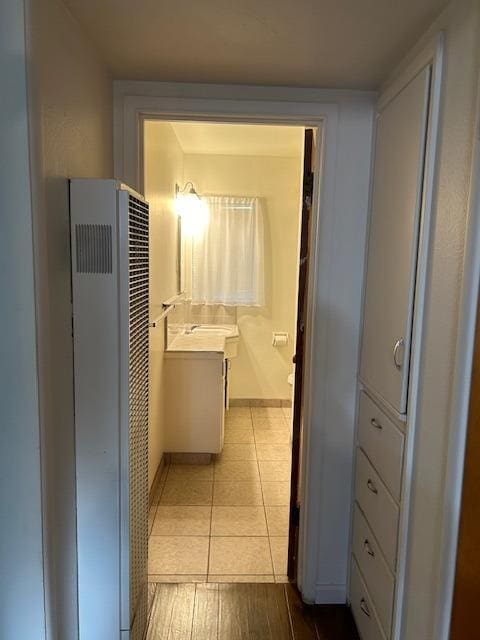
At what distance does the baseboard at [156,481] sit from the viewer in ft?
9.02

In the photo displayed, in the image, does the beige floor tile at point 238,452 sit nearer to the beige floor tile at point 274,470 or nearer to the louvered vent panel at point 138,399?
the beige floor tile at point 274,470

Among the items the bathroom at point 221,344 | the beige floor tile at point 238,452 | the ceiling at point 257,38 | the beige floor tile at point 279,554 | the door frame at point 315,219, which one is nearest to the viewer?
the ceiling at point 257,38

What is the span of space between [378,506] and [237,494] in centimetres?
147

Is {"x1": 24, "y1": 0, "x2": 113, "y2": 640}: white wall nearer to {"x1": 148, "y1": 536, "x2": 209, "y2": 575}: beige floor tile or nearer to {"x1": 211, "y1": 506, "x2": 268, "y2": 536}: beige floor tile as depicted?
{"x1": 148, "y1": 536, "x2": 209, "y2": 575}: beige floor tile

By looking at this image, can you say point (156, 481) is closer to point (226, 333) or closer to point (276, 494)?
point (276, 494)

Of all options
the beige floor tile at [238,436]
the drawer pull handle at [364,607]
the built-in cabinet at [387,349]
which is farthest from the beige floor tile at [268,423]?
the drawer pull handle at [364,607]

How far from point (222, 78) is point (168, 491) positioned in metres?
2.43

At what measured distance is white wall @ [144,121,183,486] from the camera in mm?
2434

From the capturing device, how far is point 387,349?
5.05 ft

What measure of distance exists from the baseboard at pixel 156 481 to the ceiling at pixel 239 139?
93.3 inches

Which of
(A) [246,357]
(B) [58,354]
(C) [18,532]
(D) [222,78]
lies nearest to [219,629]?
(C) [18,532]

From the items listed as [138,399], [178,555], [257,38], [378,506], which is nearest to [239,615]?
[178,555]

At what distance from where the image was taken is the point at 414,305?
1338 millimetres

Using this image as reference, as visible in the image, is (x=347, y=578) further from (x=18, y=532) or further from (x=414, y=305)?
(x=18, y=532)
